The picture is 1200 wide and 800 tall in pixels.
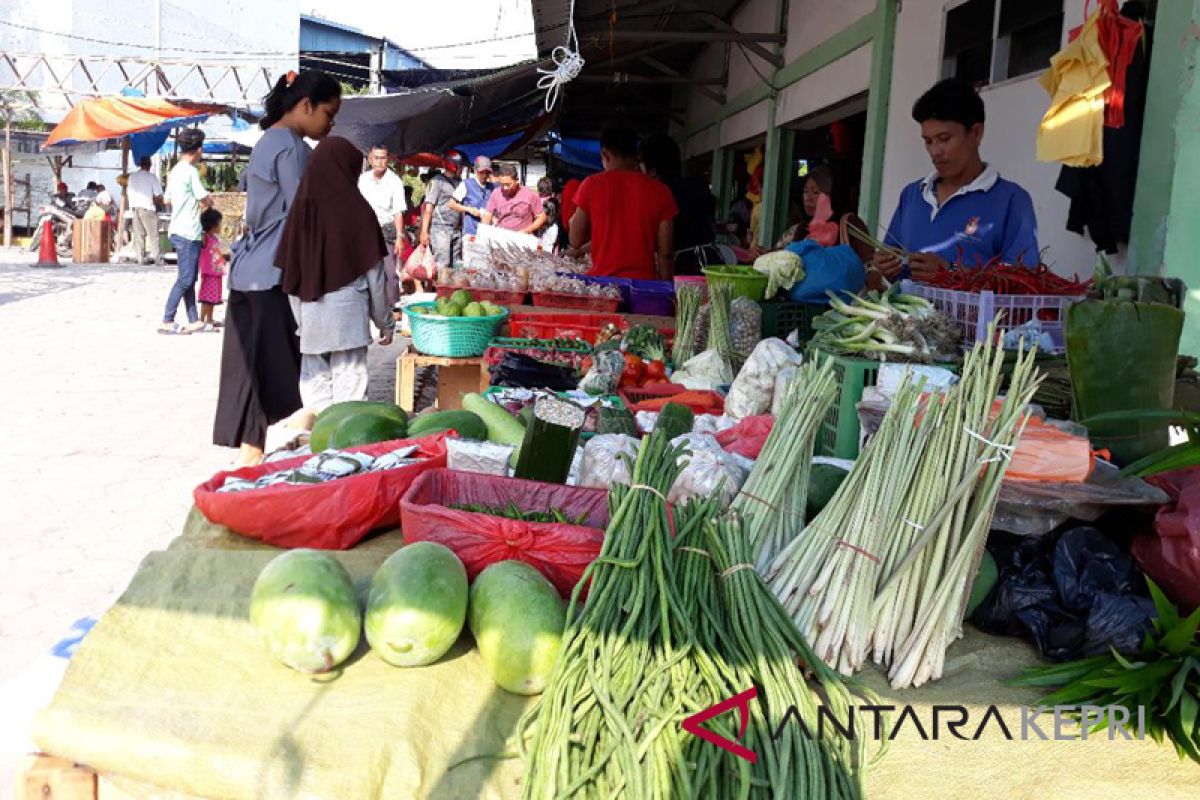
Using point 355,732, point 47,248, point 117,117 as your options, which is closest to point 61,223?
point 47,248

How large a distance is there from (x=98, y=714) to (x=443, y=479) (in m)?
0.88

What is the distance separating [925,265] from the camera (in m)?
3.31

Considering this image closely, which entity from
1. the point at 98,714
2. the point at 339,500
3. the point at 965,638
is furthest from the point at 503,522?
the point at 965,638

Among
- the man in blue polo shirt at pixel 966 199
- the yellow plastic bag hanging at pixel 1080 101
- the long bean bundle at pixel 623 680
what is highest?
the yellow plastic bag hanging at pixel 1080 101

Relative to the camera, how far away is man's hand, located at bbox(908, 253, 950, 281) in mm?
3275

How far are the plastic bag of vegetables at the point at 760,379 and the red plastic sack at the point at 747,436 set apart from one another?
28cm

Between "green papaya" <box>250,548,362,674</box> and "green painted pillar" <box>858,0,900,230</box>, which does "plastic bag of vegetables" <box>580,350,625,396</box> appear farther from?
"green painted pillar" <box>858,0,900,230</box>

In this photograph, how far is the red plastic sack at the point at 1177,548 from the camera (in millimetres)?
1812

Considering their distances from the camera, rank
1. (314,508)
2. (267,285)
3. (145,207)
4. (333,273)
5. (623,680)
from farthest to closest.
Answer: (145,207) → (267,285) → (333,273) → (314,508) → (623,680)

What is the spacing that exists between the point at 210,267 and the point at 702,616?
10.9 m

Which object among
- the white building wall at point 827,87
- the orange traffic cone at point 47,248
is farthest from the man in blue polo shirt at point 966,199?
the orange traffic cone at point 47,248

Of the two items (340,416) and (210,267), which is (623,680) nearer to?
(340,416)

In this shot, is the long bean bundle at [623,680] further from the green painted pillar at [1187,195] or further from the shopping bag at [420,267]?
the shopping bag at [420,267]

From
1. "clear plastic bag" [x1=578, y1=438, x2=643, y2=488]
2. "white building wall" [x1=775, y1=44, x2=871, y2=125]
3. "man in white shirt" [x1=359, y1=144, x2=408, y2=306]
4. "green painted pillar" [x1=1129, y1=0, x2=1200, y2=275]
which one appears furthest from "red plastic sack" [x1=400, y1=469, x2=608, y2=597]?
"man in white shirt" [x1=359, y1=144, x2=408, y2=306]
